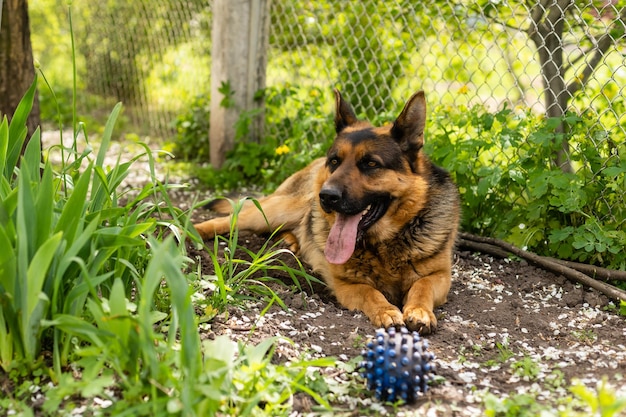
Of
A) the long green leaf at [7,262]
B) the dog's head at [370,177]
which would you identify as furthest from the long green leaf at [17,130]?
the dog's head at [370,177]

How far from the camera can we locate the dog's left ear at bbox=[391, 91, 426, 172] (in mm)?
3754

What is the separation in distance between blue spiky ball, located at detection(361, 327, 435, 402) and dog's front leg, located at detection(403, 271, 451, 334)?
653mm

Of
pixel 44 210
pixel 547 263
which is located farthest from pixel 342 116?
pixel 44 210

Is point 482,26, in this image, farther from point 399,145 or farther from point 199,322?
point 199,322

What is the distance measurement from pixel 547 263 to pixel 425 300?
3.86 ft

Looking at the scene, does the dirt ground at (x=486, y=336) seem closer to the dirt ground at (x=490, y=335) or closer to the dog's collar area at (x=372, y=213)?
the dirt ground at (x=490, y=335)

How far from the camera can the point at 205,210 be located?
18.3 ft

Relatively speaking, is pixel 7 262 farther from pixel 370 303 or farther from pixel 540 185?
pixel 540 185

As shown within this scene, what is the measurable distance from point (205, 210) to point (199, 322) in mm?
2685

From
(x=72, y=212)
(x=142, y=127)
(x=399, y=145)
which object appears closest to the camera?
(x=72, y=212)

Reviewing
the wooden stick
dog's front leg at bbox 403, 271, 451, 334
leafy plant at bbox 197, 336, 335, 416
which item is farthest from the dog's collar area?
leafy plant at bbox 197, 336, 335, 416

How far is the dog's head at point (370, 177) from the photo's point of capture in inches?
143

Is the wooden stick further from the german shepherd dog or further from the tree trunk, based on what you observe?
the tree trunk

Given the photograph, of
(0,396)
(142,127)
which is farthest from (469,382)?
(142,127)
